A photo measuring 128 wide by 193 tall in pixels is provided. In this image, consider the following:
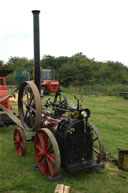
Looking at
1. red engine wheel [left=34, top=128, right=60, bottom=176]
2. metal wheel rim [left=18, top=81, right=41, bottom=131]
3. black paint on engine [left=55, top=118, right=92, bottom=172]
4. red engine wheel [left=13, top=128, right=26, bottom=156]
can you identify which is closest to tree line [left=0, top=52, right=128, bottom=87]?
red engine wheel [left=13, top=128, right=26, bottom=156]

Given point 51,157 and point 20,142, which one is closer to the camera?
point 51,157

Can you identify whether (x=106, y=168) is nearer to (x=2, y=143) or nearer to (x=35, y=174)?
(x=35, y=174)

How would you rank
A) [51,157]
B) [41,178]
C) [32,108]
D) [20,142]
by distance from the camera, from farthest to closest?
[20,142]
[32,108]
[41,178]
[51,157]

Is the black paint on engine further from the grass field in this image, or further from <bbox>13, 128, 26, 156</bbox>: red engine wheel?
<bbox>13, 128, 26, 156</bbox>: red engine wheel

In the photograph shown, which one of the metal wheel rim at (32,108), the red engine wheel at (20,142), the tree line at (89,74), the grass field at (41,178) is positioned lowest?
the grass field at (41,178)

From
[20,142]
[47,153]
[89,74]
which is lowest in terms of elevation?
[20,142]

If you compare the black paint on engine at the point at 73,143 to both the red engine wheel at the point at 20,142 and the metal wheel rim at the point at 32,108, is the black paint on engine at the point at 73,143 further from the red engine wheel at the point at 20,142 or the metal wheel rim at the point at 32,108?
the red engine wheel at the point at 20,142

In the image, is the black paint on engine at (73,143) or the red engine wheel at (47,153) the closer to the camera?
the red engine wheel at (47,153)

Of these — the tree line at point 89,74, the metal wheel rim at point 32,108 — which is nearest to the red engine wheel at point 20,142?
the metal wheel rim at point 32,108

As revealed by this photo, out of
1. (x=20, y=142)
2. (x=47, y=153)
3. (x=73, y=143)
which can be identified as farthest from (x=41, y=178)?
(x=20, y=142)

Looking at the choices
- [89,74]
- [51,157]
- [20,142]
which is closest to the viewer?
[51,157]

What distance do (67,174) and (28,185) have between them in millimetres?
790

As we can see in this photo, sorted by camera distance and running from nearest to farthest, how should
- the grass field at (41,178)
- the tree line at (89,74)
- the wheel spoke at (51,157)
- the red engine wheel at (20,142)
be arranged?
1. the grass field at (41,178)
2. the wheel spoke at (51,157)
3. the red engine wheel at (20,142)
4. the tree line at (89,74)

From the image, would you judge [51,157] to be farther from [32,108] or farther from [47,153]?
[32,108]
